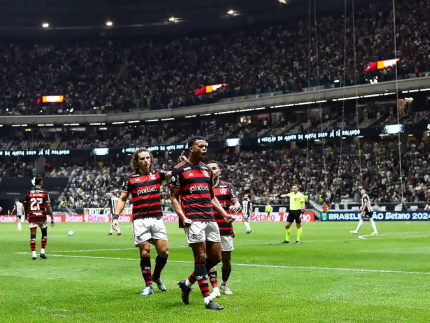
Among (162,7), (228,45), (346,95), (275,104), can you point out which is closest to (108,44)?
(162,7)

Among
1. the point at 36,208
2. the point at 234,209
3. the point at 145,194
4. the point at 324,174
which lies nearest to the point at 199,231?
the point at 234,209

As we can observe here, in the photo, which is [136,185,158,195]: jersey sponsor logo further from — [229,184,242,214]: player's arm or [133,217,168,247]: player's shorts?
[229,184,242,214]: player's arm

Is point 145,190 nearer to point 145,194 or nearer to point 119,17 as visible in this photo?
point 145,194

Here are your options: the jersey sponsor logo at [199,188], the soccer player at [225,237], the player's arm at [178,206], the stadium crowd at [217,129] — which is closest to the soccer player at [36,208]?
the soccer player at [225,237]

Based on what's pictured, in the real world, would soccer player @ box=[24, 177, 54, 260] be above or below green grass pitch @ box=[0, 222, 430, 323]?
above

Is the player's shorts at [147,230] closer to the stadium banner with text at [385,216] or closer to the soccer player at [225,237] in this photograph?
the soccer player at [225,237]

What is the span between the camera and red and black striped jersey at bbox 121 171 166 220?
11.5 m

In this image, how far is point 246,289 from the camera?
11789 mm

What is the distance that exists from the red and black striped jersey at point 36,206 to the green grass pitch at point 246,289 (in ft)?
4.19

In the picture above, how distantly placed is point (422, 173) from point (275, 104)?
18532 millimetres

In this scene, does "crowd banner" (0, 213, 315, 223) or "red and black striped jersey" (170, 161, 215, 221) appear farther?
"crowd banner" (0, 213, 315, 223)

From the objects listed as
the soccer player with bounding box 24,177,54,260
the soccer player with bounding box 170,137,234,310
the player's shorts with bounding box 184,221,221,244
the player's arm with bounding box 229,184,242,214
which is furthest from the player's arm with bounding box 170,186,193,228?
the soccer player with bounding box 24,177,54,260

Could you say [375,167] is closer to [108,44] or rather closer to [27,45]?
[108,44]

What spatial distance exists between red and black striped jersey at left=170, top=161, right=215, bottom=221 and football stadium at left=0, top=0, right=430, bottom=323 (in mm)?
22
